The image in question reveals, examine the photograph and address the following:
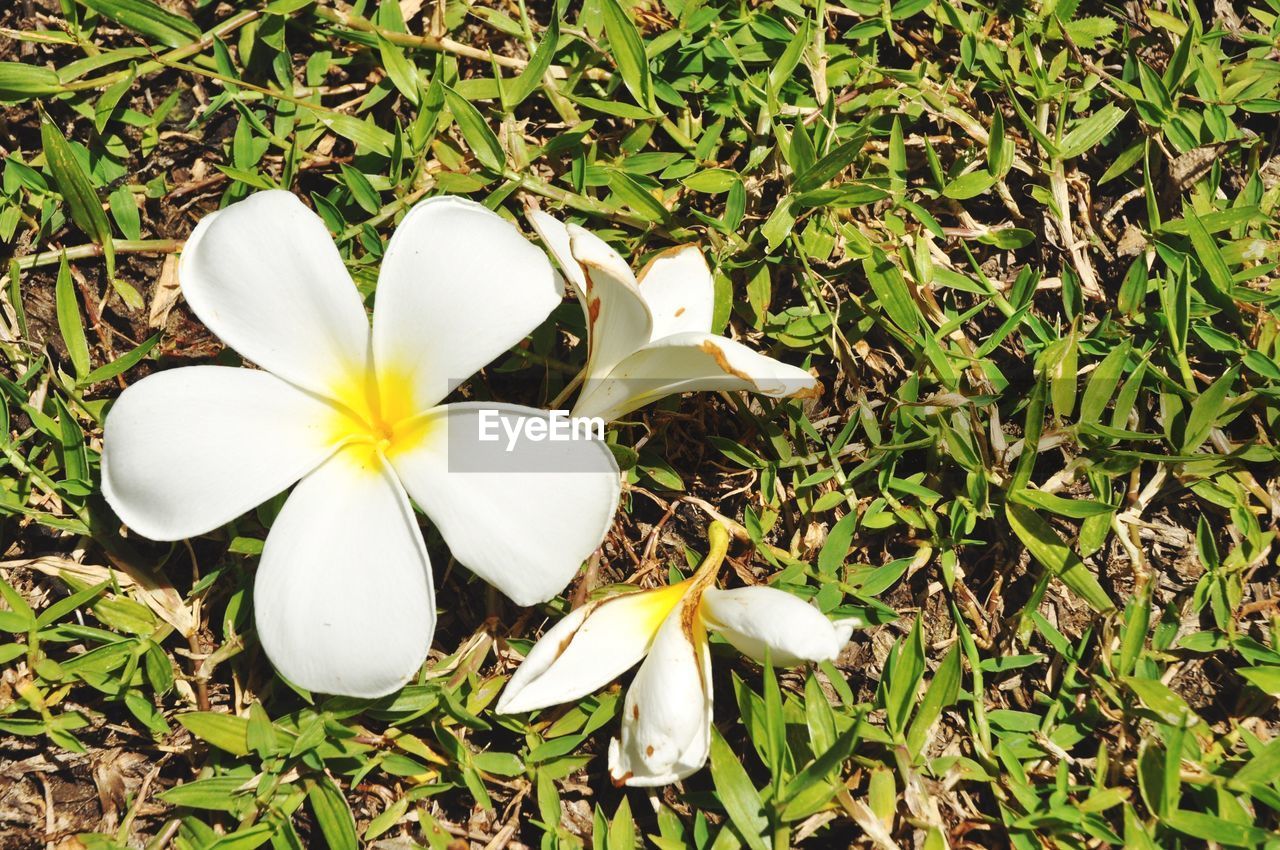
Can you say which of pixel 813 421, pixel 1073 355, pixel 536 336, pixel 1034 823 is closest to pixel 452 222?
pixel 536 336

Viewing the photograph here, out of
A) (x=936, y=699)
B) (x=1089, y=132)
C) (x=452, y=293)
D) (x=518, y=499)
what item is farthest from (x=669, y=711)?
(x=1089, y=132)

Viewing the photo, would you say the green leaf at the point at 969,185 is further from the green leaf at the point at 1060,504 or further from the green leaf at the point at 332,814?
the green leaf at the point at 332,814

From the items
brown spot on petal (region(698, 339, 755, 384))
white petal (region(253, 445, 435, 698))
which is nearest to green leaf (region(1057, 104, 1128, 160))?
brown spot on petal (region(698, 339, 755, 384))

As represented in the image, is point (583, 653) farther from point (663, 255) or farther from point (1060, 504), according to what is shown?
point (1060, 504)

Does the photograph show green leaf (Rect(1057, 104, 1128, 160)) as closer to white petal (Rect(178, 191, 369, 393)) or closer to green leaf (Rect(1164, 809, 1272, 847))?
green leaf (Rect(1164, 809, 1272, 847))

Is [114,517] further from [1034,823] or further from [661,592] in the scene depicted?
[1034,823]
